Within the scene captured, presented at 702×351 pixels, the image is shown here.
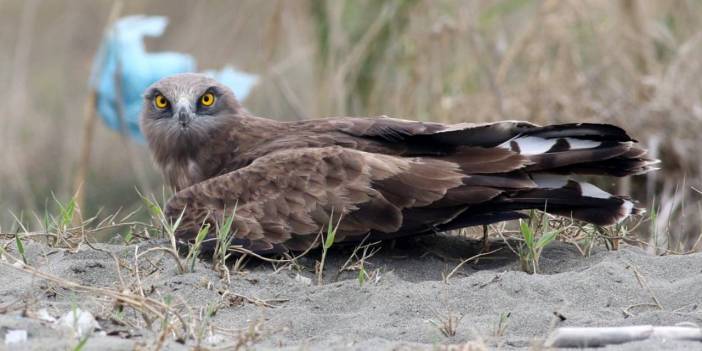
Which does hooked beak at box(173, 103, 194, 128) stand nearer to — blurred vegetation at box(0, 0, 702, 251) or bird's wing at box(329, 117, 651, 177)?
bird's wing at box(329, 117, 651, 177)

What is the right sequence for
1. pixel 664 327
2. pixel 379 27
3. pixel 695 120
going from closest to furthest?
1. pixel 664 327
2. pixel 695 120
3. pixel 379 27

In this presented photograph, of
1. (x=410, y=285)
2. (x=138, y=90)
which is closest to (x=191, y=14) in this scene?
(x=138, y=90)

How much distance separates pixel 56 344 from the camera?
3.24 meters

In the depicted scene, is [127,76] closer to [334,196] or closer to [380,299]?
[334,196]

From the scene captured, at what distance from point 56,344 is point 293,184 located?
6.01 ft

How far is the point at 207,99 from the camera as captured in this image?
5945mm

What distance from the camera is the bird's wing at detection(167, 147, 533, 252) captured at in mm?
4754

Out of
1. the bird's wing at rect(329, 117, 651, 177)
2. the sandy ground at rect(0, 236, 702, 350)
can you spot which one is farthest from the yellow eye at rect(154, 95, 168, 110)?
the sandy ground at rect(0, 236, 702, 350)

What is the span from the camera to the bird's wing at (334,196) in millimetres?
4754

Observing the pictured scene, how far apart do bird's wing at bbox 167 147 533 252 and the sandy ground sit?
6.8 inches

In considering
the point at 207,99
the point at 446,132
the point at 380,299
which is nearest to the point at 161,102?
the point at 207,99

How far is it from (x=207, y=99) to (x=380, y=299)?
225 cm

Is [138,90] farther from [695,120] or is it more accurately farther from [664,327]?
[664,327]

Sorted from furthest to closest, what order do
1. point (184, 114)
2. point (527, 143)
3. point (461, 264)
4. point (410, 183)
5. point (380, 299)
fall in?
1. point (184, 114)
2. point (527, 143)
3. point (410, 183)
4. point (461, 264)
5. point (380, 299)
